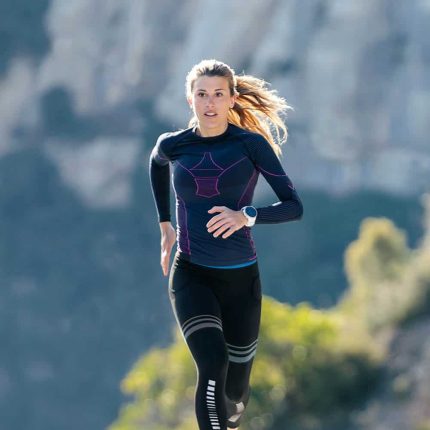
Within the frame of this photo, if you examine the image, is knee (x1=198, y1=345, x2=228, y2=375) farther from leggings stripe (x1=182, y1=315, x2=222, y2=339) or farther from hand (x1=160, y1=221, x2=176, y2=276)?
hand (x1=160, y1=221, x2=176, y2=276)

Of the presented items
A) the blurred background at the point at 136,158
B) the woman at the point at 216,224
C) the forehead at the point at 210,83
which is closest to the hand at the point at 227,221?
the woman at the point at 216,224

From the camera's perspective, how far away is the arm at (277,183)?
5.51 meters

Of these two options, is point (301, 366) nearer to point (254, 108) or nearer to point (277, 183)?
point (254, 108)

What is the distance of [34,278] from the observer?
75.4 metres

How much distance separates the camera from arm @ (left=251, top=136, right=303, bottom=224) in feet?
18.1

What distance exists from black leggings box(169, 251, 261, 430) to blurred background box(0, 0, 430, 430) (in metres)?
54.4

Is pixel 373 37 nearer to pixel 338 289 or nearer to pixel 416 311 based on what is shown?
pixel 338 289

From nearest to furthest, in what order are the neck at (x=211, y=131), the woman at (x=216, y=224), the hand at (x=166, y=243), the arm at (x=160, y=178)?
the woman at (x=216, y=224)
the neck at (x=211, y=131)
the arm at (x=160, y=178)
the hand at (x=166, y=243)

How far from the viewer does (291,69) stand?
7569cm

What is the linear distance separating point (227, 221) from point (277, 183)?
444mm

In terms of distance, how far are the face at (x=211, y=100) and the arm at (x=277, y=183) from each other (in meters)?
0.22

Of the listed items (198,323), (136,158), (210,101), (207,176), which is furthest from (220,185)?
(136,158)

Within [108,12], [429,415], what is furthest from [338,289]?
[429,415]

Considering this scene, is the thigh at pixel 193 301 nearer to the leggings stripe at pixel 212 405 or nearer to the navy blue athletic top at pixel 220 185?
the navy blue athletic top at pixel 220 185
